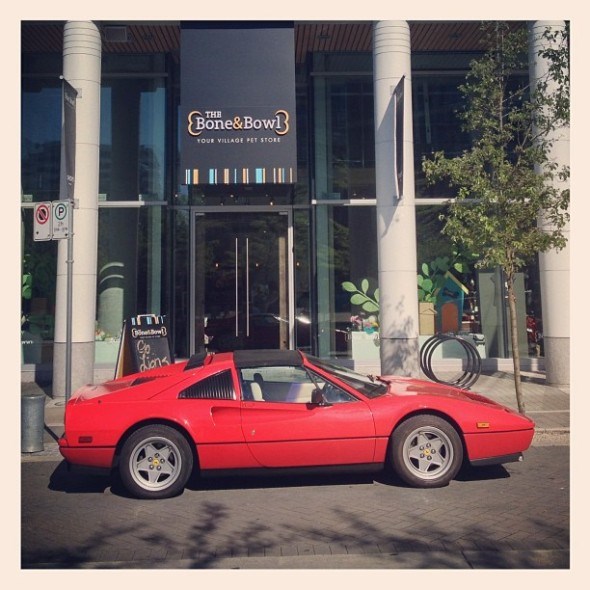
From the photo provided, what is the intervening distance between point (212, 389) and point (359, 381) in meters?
1.59

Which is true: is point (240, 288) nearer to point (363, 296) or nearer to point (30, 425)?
point (363, 296)

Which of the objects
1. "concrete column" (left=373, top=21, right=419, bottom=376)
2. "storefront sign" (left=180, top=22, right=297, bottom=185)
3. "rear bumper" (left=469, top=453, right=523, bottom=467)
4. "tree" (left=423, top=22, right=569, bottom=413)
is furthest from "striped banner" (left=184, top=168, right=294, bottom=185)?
"rear bumper" (left=469, top=453, right=523, bottom=467)

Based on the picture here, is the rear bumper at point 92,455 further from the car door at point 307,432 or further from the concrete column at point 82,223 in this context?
the concrete column at point 82,223

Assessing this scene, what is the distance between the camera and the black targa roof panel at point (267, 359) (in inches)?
251

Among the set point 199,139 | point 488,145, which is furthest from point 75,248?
point 488,145

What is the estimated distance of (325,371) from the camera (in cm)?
640

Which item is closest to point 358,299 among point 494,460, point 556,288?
point 556,288

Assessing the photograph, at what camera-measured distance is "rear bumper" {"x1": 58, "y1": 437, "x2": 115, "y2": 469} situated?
5969 mm

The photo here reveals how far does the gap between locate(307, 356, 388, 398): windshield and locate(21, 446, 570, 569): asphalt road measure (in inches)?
36.1

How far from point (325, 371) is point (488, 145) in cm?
472

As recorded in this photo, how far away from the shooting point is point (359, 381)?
22.0 ft

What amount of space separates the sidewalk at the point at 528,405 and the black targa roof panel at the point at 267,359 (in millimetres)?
Answer: 2928

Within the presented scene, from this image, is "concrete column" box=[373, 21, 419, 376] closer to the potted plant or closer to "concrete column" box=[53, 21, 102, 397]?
the potted plant

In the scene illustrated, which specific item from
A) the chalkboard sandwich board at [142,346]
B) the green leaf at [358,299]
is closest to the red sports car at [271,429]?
the chalkboard sandwich board at [142,346]
